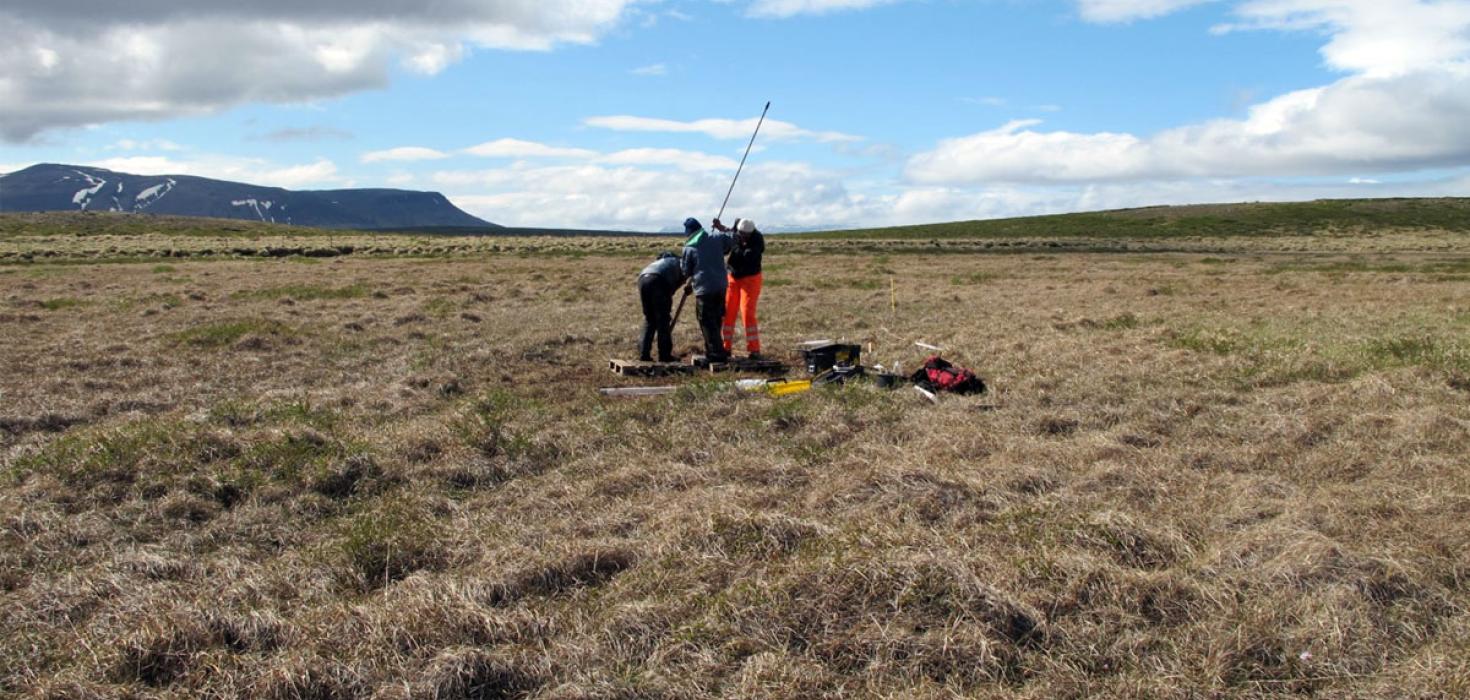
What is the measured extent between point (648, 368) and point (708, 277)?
138cm

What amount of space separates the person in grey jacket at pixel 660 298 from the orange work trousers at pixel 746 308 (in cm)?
74

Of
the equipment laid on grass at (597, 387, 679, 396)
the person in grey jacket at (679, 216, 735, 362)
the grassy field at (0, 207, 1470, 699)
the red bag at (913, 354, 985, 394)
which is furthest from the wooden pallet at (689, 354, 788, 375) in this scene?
the red bag at (913, 354, 985, 394)

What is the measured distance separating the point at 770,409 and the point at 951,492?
297 centimetres

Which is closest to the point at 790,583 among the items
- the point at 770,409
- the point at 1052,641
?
the point at 1052,641

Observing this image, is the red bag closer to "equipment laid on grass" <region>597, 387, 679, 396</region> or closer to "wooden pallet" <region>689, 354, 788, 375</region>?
"wooden pallet" <region>689, 354, 788, 375</region>

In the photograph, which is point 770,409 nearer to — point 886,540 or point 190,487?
point 886,540

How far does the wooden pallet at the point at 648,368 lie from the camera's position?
11641 millimetres

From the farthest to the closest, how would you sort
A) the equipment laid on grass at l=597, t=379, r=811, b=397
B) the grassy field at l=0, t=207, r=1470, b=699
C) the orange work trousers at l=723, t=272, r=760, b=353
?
1. the orange work trousers at l=723, t=272, r=760, b=353
2. the equipment laid on grass at l=597, t=379, r=811, b=397
3. the grassy field at l=0, t=207, r=1470, b=699

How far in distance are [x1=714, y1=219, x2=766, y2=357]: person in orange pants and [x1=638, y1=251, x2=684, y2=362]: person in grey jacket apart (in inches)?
29.0

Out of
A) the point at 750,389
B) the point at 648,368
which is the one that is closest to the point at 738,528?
the point at 750,389

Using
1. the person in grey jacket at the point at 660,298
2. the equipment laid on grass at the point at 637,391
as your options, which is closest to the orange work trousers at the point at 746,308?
the person in grey jacket at the point at 660,298

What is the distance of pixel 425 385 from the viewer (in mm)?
10680

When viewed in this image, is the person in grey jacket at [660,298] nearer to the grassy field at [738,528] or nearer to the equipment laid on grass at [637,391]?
the grassy field at [738,528]

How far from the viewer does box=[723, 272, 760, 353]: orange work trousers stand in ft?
41.4
